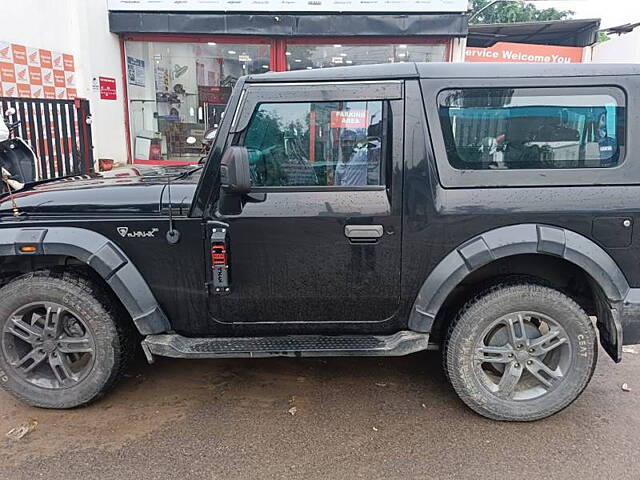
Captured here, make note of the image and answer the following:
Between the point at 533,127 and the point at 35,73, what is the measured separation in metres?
7.86

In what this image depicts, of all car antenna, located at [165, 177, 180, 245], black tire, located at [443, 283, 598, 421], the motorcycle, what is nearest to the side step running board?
black tire, located at [443, 283, 598, 421]

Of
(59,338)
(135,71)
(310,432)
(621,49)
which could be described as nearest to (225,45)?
(135,71)

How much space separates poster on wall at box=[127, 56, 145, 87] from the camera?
9.90m

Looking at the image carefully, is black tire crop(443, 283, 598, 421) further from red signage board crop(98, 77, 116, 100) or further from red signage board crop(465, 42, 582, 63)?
red signage board crop(465, 42, 582, 63)

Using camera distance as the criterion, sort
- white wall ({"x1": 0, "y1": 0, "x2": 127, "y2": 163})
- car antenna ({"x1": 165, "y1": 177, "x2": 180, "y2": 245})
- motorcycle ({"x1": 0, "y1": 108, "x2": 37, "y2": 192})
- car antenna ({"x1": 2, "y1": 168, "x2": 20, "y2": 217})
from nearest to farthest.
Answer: car antenna ({"x1": 165, "y1": 177, "x2": 180, "y2": 245}) < car antenna ({"x1": 2, "y1": 168, "x2": 20, "y2": 217}) < motorcycle ({"x1": 0, "y1": 108, "x2": 37, "y2": 192}) < white wall ({"x1": 0, "y1": 0, "x2": 127, "y2": 163})

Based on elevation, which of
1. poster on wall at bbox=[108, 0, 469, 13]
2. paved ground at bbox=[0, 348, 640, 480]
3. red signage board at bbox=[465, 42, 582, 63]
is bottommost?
paved ground at bbox=[0, 348, 640, 480]

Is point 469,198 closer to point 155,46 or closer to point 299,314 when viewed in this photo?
point 299,314

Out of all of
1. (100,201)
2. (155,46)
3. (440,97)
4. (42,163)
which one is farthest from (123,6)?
(440,97)

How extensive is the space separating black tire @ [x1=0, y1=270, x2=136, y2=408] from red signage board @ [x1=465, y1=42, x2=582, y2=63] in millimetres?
10676

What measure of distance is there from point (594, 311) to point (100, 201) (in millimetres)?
3014

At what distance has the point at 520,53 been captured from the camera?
1191 cm

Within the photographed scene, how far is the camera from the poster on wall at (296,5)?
8.85m

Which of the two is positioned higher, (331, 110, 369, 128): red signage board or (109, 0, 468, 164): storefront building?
(109, 0, 468, 164): storefront building

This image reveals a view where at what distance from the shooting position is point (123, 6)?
30.2ft
